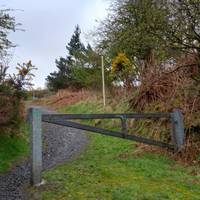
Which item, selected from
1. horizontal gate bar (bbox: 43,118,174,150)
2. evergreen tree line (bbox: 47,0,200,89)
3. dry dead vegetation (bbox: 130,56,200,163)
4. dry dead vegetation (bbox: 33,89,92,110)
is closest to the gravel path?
horizontal gate bar (bbox: 43,118,174,150)

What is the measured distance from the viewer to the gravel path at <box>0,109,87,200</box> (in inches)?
264

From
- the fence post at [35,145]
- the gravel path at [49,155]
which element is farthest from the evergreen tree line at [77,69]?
the fence post at [35,145]

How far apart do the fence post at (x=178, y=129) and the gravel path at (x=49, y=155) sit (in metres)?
2.64

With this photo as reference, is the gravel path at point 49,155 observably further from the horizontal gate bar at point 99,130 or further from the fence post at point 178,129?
the fence post at point 178,129

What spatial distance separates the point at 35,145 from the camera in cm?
684

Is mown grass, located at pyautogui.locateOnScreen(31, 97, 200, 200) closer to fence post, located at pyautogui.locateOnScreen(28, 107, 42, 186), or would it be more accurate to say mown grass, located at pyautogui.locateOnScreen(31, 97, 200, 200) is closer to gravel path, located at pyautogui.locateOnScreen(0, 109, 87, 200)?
fence post, located at pyautogui.locateOnScreen(28, 107, 42, 186)

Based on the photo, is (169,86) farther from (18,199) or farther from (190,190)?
(18,199)

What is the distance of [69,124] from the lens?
23.9 feet

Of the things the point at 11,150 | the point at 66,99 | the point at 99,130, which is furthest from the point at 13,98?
the point at 66,99

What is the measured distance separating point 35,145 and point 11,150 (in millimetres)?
3416

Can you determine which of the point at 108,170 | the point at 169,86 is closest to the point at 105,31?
the point at 169,86

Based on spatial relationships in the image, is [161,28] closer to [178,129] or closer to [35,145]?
[178,129]

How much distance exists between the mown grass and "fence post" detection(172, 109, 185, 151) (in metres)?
0.45

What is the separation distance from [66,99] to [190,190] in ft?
77.9
